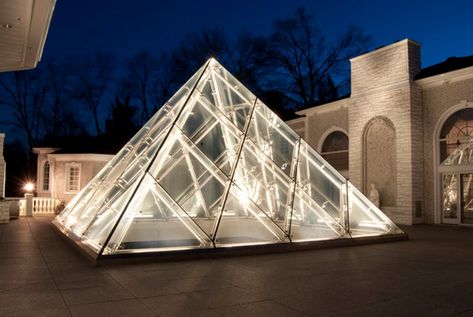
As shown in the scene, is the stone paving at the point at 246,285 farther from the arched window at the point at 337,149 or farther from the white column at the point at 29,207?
the arched window at the point at 337,149

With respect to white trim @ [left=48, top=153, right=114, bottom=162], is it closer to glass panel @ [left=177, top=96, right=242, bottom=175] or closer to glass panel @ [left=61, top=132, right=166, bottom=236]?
glass panel @ [left=61, top=132, right=166, bottom=236]

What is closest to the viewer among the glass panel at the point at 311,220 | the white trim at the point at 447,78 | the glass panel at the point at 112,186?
the glass panel at the point at 112,186

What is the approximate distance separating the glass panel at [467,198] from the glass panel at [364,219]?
18.6 feet

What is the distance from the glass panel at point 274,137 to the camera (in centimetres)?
997

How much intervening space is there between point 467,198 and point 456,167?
3.73 feet

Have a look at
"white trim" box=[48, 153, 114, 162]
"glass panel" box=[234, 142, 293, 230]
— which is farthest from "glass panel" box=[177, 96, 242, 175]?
"white trim" box=[48, 153, 114, 162]

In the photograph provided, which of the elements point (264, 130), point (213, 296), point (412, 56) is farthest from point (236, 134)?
point (412, 56)

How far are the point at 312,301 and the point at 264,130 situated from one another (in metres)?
6.11

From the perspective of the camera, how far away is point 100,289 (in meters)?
5.09

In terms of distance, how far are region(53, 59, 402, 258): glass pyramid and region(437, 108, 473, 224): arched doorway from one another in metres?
5.79

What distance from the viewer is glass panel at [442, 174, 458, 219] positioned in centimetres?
1502

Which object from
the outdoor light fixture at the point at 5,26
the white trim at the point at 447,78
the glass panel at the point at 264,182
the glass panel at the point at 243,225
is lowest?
the glass panel at the point at 243,225

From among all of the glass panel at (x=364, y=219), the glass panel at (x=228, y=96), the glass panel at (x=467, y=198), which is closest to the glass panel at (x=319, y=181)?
the glass panel at (x=364, y=219)

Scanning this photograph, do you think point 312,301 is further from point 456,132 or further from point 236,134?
point 456,132
